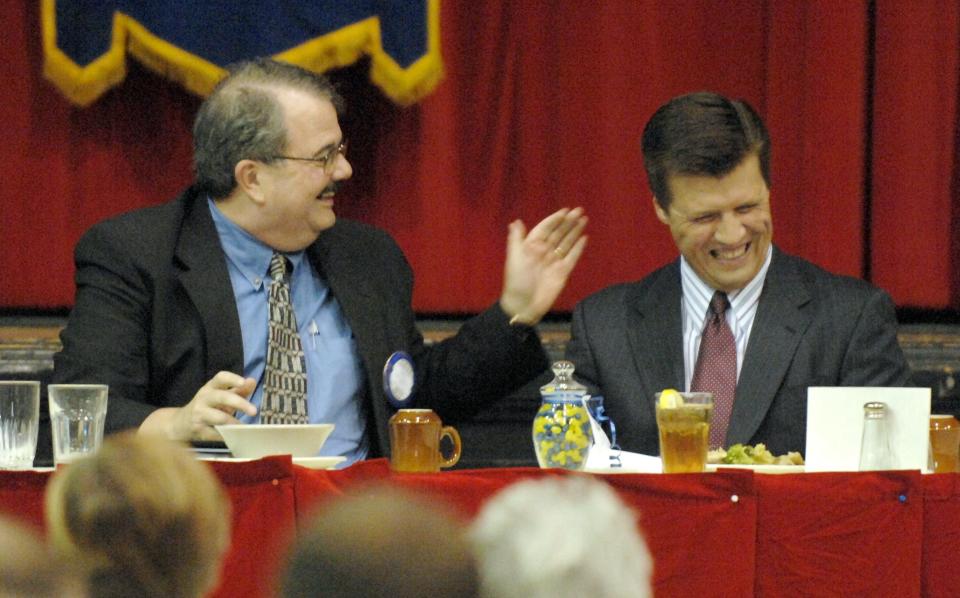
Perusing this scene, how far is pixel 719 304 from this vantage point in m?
2.79

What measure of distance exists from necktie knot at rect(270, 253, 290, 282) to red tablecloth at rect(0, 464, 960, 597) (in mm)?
866

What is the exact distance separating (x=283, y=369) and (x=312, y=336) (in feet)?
0.35

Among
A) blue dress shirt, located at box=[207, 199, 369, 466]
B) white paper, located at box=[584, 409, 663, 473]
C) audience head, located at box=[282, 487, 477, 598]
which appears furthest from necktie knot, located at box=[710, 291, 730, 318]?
audience head, located at box=[282, 487, 477, 598]

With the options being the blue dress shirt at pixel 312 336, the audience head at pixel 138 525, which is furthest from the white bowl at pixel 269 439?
the audience head at pixel 138 525

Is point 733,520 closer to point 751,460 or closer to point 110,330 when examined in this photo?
point 751,460

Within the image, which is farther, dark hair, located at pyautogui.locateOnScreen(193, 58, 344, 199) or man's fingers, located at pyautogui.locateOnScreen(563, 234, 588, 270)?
dark hair, located at pyautogui.locateOnScreen(193, 58, 344, 199)

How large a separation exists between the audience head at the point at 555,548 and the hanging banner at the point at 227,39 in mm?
2821

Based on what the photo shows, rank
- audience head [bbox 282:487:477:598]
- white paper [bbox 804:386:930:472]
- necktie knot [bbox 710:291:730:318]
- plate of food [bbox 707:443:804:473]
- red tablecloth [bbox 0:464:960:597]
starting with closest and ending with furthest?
audience head [bbox 282:487:477:598] → red tablecloth [bbox 0:464:960:597] → white paper [bbox 804:386:930:472] → plate of food [bbox 707:443:804:473] → necktie knot [bbox 710:291:730:318]

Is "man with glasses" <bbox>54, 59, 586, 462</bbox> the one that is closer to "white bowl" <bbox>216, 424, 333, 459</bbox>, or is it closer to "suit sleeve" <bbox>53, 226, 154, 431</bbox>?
"suit sleeve" <bbox>53, 226, 154, 431</bbox>

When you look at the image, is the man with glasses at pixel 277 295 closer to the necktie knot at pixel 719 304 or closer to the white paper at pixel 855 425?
the necktie knot at pixel 719 304

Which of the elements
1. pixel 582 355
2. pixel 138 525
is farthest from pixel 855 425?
pixel 138 525

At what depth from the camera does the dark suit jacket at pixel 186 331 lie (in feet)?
8.78

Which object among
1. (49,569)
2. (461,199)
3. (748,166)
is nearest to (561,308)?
(461,199)

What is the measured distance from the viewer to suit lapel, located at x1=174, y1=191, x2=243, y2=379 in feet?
8.86
